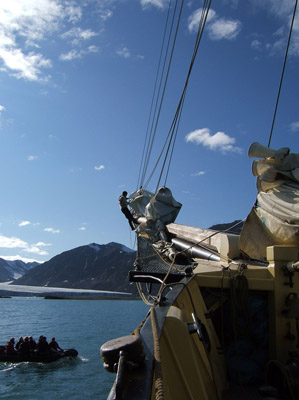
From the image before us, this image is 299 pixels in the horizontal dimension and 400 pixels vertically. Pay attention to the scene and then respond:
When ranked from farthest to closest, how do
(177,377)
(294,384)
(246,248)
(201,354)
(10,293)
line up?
(10,293) < (246,248) < (294,384) < (201,354) < (177,377)

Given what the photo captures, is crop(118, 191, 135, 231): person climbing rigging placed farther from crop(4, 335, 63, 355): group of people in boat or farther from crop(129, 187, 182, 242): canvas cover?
crop(4, 335, 63, 355): group of people in boat

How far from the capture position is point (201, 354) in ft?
10.2

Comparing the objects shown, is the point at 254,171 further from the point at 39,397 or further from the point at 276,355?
the point at 39,397

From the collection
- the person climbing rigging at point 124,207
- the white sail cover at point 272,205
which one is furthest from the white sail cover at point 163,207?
the white sail cover at point 272,205

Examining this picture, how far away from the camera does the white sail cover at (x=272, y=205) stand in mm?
4918

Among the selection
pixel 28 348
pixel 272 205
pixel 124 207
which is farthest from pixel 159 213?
pixel 28 348

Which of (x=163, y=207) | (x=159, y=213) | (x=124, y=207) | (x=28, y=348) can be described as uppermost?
(x=124, y=207)

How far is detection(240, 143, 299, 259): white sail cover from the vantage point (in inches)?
194

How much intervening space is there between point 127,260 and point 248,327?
605ft

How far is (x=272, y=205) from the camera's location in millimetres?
5305

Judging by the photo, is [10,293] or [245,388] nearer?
[245,388]

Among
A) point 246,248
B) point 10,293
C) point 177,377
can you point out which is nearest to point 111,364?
point 177,377

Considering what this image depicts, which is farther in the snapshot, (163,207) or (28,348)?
(28,348)

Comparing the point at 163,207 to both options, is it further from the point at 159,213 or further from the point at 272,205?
the point at 272,205
